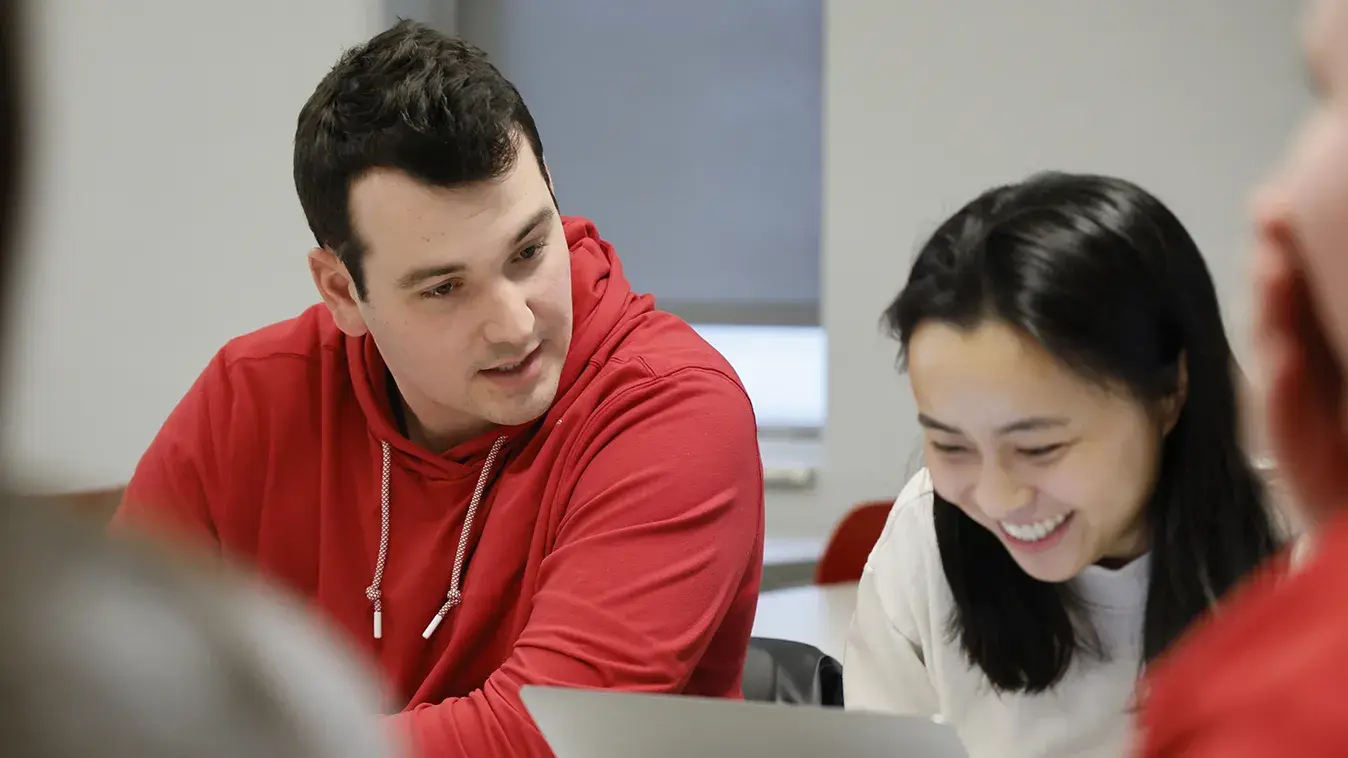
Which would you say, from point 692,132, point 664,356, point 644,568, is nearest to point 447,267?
point 664,356

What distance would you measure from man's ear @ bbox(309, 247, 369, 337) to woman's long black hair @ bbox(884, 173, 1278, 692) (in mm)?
653

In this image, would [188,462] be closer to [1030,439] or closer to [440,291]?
[440,291]

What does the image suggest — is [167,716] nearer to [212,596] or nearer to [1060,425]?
[212,596]

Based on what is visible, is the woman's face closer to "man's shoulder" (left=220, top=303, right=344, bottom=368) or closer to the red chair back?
"man's shoulder" (left=220, top=303, right=344, bottom=368)

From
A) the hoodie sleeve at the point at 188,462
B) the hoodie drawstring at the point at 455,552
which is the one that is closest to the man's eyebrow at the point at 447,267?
the hoodie drawstring at the point at 455,552

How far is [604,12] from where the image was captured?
12.6 ft

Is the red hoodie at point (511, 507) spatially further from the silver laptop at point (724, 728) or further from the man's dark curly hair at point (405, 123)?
the silver laptop at point (724, 728)

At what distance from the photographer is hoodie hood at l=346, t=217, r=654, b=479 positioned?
1.65m

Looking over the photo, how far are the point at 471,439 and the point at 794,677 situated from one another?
1.65 ft

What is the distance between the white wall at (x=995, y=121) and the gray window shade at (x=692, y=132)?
28 centimetres

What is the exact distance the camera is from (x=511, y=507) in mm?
1578

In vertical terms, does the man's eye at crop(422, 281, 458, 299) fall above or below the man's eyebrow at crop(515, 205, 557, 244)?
below

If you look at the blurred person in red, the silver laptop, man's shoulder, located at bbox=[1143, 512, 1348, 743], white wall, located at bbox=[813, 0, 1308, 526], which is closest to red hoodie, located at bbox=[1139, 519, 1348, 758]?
man's shoulder, located at bbox=[1143, 512, 1348, 743]

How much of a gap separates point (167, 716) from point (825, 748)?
79 cm
